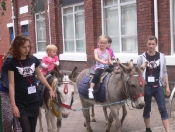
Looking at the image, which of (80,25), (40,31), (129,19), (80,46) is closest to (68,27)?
(80,25)

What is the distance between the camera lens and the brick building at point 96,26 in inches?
400

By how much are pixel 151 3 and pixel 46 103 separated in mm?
6061

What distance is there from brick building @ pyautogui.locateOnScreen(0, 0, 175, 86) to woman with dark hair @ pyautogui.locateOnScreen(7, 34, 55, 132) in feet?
10.9

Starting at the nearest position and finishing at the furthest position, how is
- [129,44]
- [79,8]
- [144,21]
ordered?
1. [144,21]
2. [129,44]
3. [79,8]

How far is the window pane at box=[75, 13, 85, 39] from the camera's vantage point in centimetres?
1475

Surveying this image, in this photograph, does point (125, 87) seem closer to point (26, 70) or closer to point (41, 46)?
point (26, 70)

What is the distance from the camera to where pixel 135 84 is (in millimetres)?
5430

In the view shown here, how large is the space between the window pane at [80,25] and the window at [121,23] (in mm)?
1838

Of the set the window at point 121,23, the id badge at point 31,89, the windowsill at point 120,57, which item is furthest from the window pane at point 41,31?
the id badge at point 31,89

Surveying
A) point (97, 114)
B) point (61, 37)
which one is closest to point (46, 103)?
point (97, 114)

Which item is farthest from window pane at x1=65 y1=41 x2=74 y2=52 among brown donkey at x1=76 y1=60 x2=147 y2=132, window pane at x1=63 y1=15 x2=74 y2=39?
brown donkey at x1=76 y1=60 x2=147 y2=132

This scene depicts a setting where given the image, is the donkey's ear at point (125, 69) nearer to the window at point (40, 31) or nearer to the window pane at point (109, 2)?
the window pane at point (109, 2)

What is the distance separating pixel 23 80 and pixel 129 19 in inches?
311

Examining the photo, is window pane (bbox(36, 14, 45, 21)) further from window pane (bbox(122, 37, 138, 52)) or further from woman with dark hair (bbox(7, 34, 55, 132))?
woman with dark hair (bbox(7, 34, 55, 132))
